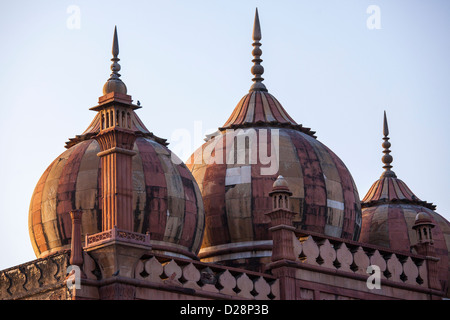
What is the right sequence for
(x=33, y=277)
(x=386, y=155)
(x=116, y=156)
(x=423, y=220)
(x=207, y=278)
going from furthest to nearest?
(x=386, y=155), (x=423, y=220), (x=207, y=278), (x=116, y=156), (x=33, y=277)

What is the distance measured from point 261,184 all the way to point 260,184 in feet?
0.11

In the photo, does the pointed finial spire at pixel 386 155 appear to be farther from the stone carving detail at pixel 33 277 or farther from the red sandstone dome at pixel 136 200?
the stone carving detail at pixel 33 277

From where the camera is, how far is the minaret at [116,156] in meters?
31.3

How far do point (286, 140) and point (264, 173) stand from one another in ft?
5.54

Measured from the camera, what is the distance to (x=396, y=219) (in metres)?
46.1

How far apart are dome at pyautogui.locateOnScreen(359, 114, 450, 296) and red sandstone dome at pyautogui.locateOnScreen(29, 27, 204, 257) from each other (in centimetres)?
1010

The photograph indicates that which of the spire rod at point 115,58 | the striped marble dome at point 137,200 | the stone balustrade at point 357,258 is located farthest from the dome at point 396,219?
the spire rod at point 115,58

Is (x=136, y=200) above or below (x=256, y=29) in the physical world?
below

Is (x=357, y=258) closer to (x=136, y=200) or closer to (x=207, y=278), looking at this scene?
(x=207, y=278)

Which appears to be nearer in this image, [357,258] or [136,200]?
[357,258]

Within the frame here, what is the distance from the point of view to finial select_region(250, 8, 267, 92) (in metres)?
44.7

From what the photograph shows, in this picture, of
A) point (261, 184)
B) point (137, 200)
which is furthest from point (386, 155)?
point (137, 200)

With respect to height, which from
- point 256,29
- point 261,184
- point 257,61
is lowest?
point 261,184
